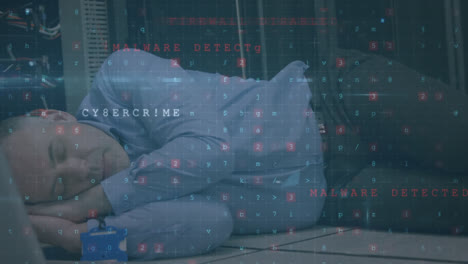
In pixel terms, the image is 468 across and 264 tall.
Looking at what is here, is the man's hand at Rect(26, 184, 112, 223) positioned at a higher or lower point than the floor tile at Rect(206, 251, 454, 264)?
higher

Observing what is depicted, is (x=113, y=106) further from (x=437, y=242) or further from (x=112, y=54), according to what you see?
(x=437, y=242)

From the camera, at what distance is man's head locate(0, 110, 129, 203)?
2.06 feet

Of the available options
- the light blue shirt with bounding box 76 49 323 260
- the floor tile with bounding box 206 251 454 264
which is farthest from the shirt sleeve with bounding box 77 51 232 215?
the floor tile with bounding box 206 251 454 264

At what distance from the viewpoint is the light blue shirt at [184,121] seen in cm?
63

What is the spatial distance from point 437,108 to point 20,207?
0.55 meters

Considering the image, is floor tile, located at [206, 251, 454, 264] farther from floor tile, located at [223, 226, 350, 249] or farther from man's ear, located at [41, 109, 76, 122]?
man's ear, located at [41, 109, 76, 122]

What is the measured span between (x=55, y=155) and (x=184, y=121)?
0.54 feet

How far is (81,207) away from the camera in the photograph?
0.67 metres

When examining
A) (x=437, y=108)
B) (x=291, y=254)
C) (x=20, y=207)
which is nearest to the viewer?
(x=20, y=207)

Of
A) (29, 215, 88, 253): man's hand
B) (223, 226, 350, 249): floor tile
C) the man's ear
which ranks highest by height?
the man's ear

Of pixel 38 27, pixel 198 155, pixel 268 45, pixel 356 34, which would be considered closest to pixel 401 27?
pixel 356 34

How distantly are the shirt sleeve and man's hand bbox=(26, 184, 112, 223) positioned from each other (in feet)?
0.04

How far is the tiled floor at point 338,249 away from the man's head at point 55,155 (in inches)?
3.7

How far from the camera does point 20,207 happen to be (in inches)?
14.9
